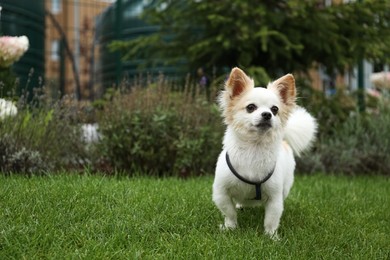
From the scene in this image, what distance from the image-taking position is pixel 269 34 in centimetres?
700

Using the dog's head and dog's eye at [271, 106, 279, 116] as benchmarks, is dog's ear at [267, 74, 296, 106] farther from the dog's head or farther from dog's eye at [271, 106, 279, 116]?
dog's eye at [271, 106, 279, 116]

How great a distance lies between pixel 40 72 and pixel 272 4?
5.38 meters

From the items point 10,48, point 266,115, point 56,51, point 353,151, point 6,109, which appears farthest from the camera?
point 56,51

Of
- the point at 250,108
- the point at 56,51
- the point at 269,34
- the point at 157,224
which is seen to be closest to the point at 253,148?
the point at 250,108

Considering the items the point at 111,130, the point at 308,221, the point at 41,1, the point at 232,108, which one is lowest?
the point at 308,221

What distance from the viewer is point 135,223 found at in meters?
3.35

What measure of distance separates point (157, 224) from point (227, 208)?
0.49m

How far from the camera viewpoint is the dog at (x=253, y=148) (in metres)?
3.39

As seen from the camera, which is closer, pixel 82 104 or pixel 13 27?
pixel 82 104

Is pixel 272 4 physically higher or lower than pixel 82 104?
higher

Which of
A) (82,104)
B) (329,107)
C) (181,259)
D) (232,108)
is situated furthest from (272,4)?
(181,259)

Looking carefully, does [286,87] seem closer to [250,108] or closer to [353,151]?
[250,108]

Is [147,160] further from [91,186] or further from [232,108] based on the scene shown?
[232,108]

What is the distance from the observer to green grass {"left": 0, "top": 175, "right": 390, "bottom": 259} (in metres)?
2.93
